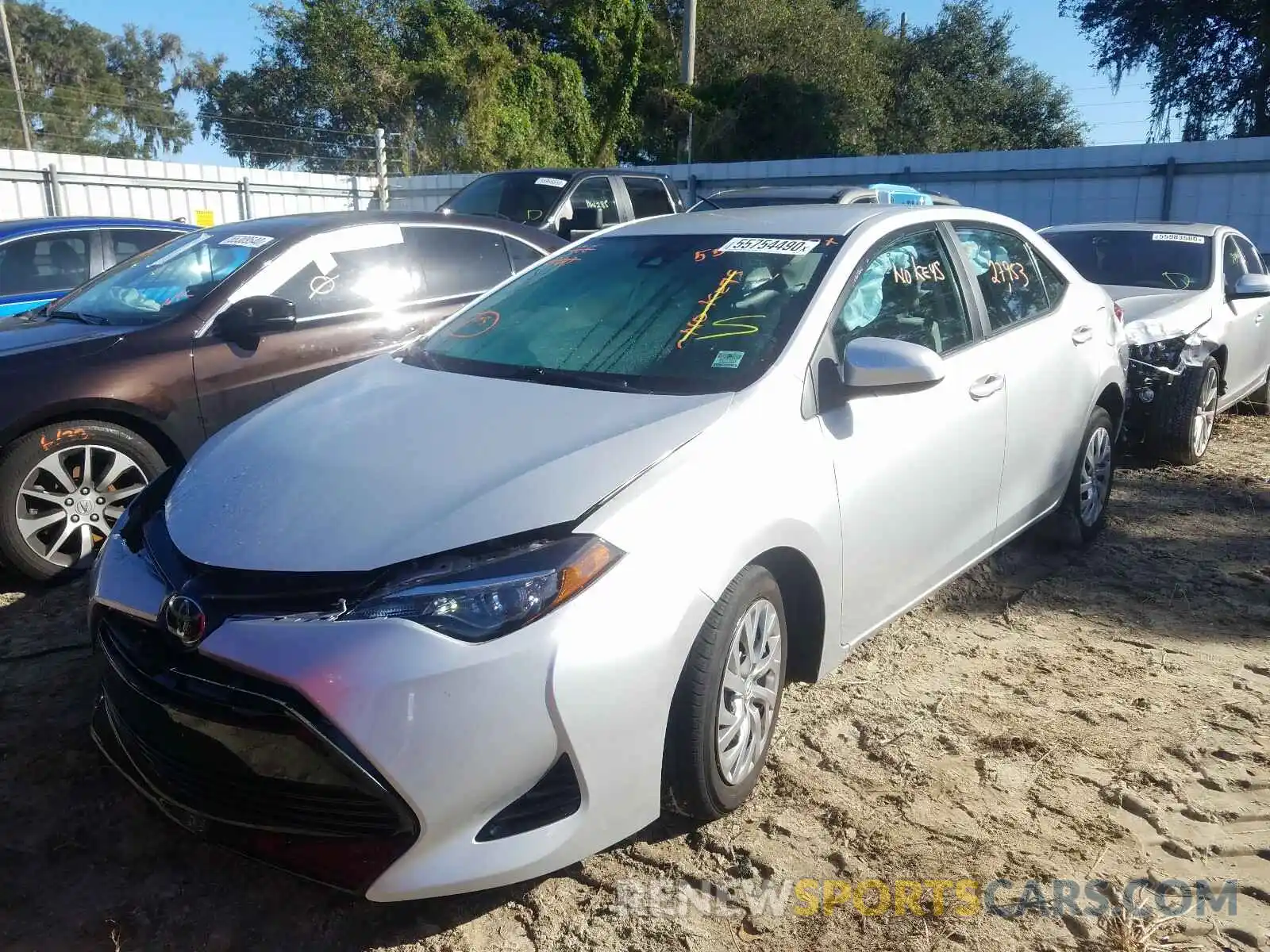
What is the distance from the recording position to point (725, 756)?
269 cm

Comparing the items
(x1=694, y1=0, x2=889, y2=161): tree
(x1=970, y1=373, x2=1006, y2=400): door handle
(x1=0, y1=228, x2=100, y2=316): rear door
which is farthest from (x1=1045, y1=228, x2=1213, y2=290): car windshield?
(x1=694, y1=0, x2=889, y2=161): tree

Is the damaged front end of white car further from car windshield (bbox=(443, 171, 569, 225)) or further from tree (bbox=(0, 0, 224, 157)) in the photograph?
tree (bbox=(0, 0, 224, 157))

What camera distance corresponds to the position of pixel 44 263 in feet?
23.5

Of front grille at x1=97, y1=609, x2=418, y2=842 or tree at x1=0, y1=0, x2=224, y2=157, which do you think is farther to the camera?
tree at x1=0, y1=0, x2=224, y2=157

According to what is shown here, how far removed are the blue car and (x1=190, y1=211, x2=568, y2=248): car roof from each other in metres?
1.88

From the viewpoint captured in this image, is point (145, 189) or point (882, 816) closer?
point (882, 816)

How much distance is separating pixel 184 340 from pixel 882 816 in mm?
3638

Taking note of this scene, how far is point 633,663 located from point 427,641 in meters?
0.46

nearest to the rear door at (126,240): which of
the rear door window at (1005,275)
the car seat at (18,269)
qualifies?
the car seat at (18,269)

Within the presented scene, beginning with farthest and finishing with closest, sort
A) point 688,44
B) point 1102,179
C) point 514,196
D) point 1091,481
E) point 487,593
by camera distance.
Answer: point 688,44 < point 1102,179 < point 514,196 < point 1091,481 < point 487,593

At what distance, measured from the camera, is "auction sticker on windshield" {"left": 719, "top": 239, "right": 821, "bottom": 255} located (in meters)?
3.49

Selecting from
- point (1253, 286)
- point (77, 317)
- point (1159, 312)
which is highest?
point (77, 317)

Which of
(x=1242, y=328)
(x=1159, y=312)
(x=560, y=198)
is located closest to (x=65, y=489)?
(x=1159, y=312)

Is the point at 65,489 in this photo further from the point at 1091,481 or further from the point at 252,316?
the point at 1091,481
